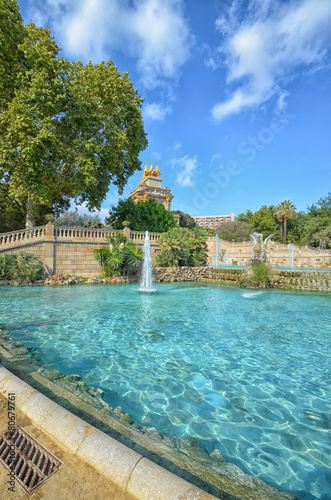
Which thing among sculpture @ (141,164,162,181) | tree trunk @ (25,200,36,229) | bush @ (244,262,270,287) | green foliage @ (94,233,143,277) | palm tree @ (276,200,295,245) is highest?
sculpture @ (141,164,162,181)

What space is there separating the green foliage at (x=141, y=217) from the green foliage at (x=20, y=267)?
379 inches

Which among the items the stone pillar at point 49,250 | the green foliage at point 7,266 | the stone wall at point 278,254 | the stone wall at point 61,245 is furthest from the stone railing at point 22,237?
the stone wall at point 278,254

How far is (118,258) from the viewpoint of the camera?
17234mm

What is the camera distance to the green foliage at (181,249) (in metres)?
19.2

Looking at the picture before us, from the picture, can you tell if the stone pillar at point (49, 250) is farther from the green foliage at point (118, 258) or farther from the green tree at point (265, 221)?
the green tree at point (265, 221)

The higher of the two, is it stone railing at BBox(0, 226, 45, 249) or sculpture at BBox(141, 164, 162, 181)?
sculpture at BBox(141, 164, 162, 181)

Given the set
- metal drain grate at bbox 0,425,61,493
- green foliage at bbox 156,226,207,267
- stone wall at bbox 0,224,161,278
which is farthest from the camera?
green foliage at bbox 156,226,207,267

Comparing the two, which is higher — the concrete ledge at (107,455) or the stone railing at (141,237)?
the stone railing at (141,237)

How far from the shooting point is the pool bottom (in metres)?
1.84

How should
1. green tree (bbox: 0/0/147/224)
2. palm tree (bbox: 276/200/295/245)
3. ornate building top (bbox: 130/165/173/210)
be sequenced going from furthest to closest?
1. palm tree (bbox: 276/200/295/245)
2. ornate building top (bbox: 130/165/173/210)
3. green tree (bbox: 0/0/147/224)

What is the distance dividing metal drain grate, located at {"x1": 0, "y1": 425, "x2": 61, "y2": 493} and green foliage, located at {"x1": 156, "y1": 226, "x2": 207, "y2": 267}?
17.1 meters

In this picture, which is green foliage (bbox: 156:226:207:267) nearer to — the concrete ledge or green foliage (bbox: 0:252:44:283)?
green foliage (bbox: 0:252:44:283)

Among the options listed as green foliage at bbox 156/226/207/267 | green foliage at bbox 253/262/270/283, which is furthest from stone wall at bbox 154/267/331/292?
green foliage at bbox 156/226/207/267

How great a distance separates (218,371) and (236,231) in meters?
54.1
